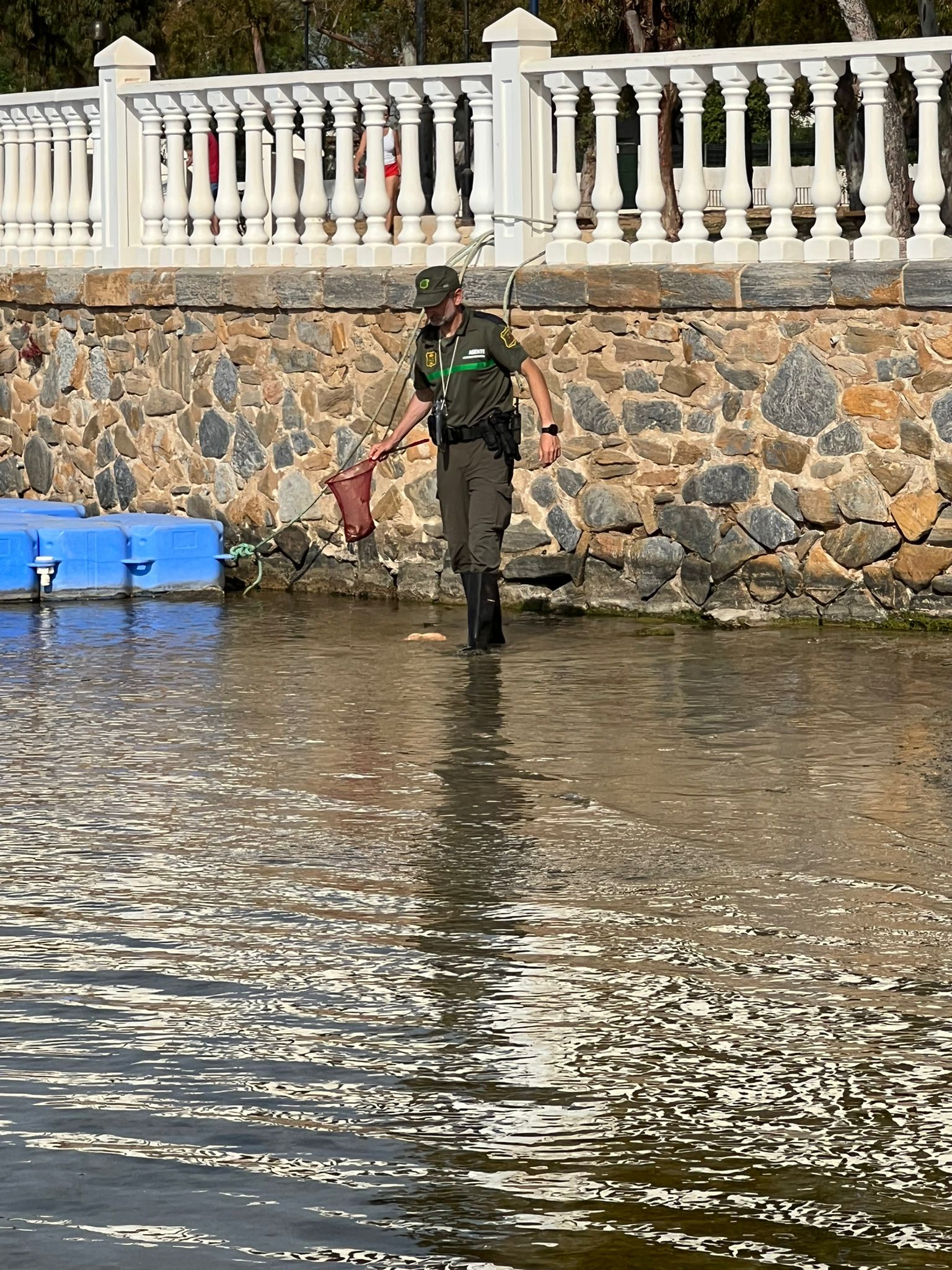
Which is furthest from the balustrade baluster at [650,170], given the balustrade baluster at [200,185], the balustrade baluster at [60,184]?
the balustrade baluster at [60,184]

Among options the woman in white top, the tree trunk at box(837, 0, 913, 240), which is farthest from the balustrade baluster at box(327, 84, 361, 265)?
the woman in white top

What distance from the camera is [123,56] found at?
1466 centimetres

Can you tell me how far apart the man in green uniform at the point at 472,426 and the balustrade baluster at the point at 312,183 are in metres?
2.53

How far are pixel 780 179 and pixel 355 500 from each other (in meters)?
2.50

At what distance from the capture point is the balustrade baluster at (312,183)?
44.4ft

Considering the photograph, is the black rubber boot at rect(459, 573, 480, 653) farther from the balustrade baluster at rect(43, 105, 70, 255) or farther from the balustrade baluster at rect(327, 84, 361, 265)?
the balustrade baluster at rect(43, 105, 70, 255)

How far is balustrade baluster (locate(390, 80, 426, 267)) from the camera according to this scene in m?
13.0

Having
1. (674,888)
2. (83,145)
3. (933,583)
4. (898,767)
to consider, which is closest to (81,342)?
(83,145)

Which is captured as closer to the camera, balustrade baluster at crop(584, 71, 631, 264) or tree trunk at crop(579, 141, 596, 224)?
balustrade baluster at crop(584, 71, 631, 264)

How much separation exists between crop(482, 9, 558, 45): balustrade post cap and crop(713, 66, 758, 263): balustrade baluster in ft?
3.15

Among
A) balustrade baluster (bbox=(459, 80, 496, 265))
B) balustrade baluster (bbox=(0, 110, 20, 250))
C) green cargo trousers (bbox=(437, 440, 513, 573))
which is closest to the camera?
green cargo trousers (bbox=(437, 440, 513, 573))

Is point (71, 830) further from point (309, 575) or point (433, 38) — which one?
point (433, 38)

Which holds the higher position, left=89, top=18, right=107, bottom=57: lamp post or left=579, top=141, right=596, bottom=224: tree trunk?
left=89, top=18, right=107, bottom=57: lamp post

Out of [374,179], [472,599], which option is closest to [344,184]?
[374,179]
